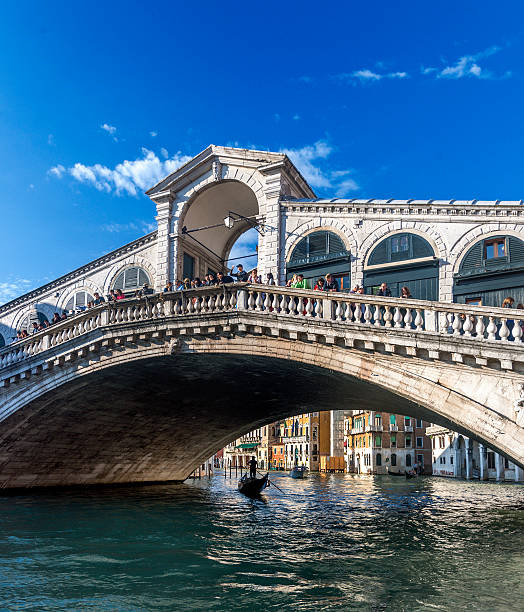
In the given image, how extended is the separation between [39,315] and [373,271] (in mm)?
15431

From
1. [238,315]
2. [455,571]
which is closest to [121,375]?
[238,315]

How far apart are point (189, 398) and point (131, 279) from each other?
5272mm

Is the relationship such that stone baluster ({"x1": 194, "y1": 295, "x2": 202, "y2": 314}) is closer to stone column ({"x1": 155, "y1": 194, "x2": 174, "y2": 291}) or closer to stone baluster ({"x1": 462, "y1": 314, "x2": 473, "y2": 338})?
stone column ({"x1": 155, "y1": 194, "x2": 174, "y2": 291})

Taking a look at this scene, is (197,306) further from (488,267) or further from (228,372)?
(488,267)

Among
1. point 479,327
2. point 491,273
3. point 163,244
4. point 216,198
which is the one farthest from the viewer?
point 216,198

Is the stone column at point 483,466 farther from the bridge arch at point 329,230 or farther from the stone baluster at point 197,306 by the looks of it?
the stone baluster at point 197,306

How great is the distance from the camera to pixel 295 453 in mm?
80250

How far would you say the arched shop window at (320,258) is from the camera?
60.0ft

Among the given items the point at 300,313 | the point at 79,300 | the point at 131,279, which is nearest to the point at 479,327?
the point at 300,313

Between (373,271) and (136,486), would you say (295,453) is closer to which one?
(136,486)

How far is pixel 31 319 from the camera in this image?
86.0ft

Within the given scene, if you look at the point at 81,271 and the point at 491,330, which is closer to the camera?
the point at 491,330

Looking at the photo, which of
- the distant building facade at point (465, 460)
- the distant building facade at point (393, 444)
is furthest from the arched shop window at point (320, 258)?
the distant building facade at point (393, 444)

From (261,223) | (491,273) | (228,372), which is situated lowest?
(228,372)
